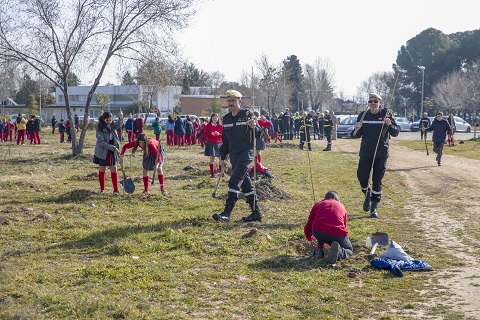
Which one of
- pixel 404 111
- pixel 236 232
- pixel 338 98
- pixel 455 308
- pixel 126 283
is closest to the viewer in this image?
pixel 455 308

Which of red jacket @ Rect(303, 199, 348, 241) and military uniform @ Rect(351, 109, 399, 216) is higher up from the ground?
military uniform @ Rect(351, 109, 399, 216)

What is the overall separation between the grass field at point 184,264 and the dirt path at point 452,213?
22 centimetres

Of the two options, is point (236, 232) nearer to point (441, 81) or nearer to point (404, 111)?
point (441, 81)

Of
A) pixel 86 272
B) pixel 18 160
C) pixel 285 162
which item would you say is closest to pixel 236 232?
pixel 86 272

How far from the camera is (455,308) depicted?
582 cm

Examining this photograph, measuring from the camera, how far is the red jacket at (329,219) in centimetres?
758

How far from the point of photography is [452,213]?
11367 mm

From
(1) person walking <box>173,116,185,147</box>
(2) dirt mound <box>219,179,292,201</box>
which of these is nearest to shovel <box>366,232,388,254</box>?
(2) dirt mound <box>219,179,292,201</box>

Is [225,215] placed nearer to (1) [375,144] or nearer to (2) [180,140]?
(1) [375,144]

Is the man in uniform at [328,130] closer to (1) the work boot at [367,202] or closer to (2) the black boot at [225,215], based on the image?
(1) the work boot at [367,202]

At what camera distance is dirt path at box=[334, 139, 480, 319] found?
6.42 meters

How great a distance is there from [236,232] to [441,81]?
262 feet

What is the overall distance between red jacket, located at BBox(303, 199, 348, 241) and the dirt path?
118 centimetres

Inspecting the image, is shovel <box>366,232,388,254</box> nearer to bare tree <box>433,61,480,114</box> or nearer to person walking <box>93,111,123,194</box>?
person walking <box>93,111,123,194</box>
